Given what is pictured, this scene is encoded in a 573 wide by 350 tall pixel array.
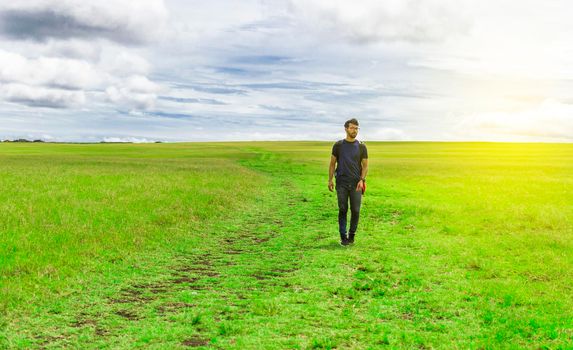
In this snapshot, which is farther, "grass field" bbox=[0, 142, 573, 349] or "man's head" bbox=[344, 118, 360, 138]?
"man's head" bbox=[344, 118, 360, 138]

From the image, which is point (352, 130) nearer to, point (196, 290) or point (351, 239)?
point (351, 239)

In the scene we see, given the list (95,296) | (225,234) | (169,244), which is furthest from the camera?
(225,234)

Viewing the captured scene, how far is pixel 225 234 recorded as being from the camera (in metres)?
18.2

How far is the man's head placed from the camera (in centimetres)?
1464

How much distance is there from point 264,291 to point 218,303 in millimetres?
1240

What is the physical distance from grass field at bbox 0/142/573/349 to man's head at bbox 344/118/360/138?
3.42m

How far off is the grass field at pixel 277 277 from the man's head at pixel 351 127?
135 inches

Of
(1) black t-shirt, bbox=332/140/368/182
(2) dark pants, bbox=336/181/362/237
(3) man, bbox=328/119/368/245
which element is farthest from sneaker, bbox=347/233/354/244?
(1) black t-shirt, bbox=332/140/368/182

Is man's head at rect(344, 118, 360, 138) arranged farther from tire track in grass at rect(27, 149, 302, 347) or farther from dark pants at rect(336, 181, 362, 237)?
tire track in grass at rect(27, 149, 302, 347)

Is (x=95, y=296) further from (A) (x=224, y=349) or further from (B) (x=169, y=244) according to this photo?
(B) (x=169, y=244)

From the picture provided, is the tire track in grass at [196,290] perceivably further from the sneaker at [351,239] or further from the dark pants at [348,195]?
the dark pants at [348,195]

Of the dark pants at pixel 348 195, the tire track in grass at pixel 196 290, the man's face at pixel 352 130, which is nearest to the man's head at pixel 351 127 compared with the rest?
the man's face at pixel 352 130

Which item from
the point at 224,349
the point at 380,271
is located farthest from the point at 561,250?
the point at 224,349

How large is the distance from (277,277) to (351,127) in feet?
16.9
